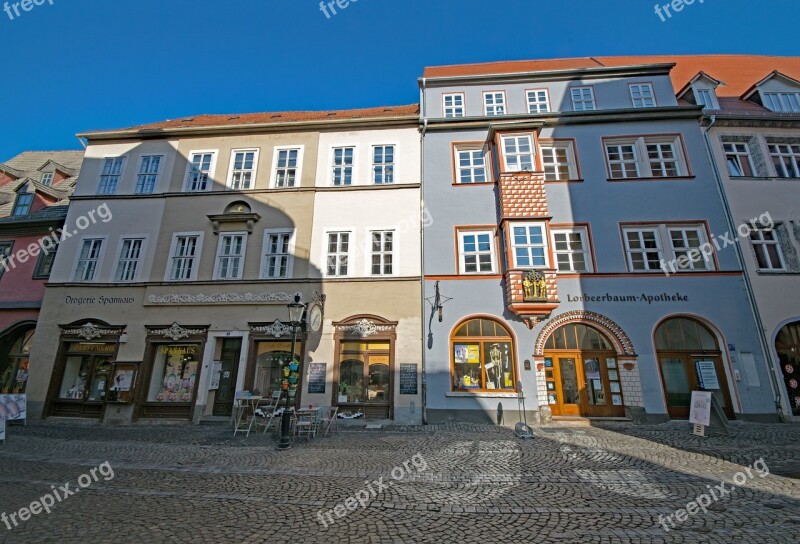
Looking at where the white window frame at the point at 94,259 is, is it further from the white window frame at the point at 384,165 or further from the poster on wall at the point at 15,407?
the white window frame at the point at 384,165

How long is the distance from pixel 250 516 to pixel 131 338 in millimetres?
13248

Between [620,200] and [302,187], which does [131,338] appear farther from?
[620,200]

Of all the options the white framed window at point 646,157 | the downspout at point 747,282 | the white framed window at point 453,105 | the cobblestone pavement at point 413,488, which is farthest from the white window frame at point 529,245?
the downspout at point 747,282

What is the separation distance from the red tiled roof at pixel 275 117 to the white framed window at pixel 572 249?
974 centimetres

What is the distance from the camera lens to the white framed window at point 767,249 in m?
14.1

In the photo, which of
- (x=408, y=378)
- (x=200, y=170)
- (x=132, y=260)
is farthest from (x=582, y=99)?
(x=132, y=260)

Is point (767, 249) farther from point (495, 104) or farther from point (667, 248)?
point (495, 104)

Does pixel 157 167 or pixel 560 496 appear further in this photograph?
pixel 157 167

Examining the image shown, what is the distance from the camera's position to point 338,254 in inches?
605

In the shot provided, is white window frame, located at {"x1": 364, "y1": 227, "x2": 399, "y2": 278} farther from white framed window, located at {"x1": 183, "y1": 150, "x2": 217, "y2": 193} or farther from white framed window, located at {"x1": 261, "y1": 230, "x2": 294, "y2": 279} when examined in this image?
white framed window, located at {"x1": 183, "y1": 150, "x2": 217, "y2": 193}

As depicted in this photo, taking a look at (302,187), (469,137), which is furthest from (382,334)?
(469,137)

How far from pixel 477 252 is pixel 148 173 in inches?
652

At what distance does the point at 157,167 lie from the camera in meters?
17.7

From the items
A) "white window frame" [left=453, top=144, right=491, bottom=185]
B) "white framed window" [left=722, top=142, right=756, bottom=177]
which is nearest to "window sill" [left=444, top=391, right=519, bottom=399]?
"white window frame" [left=453, top=144, right=491, bottom=185]
